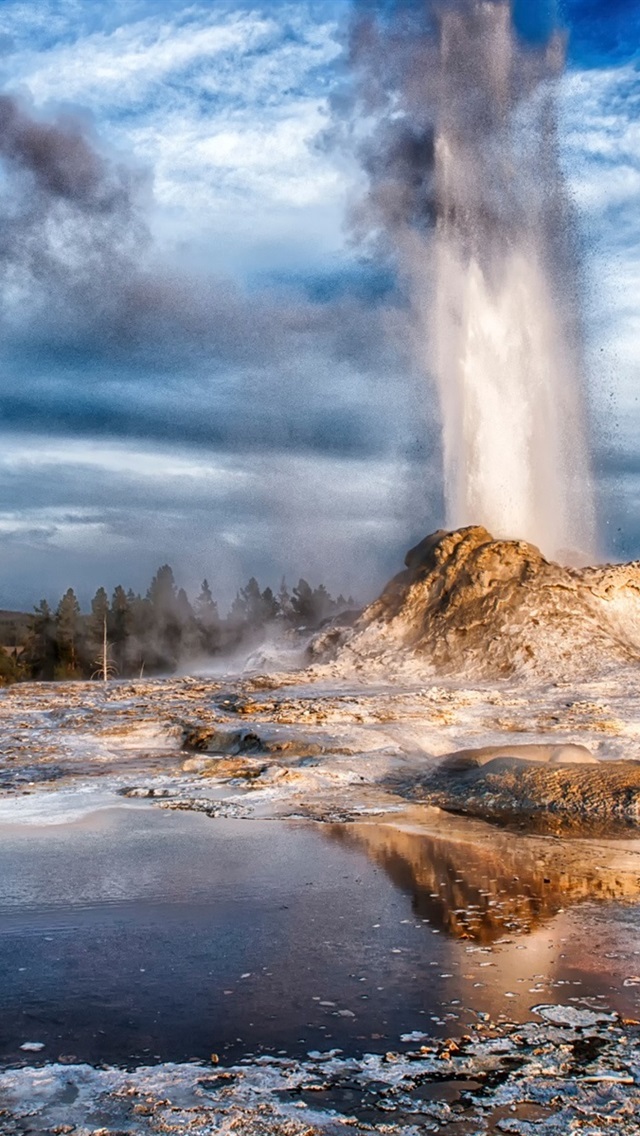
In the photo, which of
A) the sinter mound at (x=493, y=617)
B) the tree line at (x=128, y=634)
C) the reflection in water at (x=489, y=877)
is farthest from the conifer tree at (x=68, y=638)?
the reflection in water at (x=489, y=877)

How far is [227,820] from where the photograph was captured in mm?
12562

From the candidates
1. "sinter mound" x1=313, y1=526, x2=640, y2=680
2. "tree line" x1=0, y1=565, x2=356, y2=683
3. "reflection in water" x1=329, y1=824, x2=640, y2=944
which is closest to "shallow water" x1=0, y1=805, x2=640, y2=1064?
"reflection in water" x1=329, y1=824, x2=640, y2=944

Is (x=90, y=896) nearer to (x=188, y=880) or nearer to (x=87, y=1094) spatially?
(x=188, y=880)

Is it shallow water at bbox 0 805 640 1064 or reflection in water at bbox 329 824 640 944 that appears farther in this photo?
reflection in water at bbox 329 824 640 944

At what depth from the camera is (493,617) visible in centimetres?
3219

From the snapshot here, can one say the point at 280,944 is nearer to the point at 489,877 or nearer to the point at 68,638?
the point at 489,877

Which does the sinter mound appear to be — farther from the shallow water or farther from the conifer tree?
the conifer tree

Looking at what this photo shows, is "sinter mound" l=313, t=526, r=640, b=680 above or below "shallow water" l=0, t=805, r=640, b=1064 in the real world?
above

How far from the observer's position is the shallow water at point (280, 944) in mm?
6031

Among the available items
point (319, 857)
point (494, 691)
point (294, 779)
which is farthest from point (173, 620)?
point (319, 857)

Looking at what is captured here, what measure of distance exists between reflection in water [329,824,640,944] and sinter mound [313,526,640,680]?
18038 mm

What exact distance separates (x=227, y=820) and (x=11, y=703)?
60.7 feet

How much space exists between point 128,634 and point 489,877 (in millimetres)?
60146

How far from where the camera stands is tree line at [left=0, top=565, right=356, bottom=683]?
65125 mm
